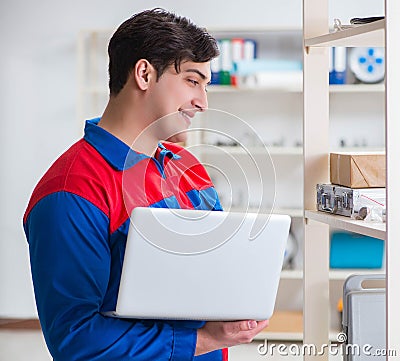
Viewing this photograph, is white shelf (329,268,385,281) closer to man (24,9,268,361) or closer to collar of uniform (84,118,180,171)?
man (24,9,268,361)

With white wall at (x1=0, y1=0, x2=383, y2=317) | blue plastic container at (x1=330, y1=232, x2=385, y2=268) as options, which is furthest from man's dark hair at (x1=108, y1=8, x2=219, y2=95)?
white wall at (x1=0, y1=0, x2=383, y2=317)

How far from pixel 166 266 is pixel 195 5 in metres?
3.30

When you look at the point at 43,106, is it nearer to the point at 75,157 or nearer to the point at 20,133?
the point at 20,133

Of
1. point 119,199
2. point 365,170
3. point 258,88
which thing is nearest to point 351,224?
point 365,170

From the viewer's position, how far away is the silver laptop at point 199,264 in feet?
3.75

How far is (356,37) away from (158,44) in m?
0.33

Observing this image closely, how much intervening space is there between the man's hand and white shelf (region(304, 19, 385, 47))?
49cm

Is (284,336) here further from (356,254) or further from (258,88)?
(258,88)

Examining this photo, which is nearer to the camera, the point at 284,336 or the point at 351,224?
the point at 351,224

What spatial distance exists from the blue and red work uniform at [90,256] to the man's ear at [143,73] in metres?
0.11

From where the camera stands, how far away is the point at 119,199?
1.27 metres

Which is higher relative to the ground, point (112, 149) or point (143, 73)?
point (143, 73)
